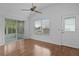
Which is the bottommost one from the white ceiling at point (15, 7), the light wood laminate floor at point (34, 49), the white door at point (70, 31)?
the light wood laminate floor at point (34, 49)

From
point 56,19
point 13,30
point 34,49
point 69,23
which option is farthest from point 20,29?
point 69,23

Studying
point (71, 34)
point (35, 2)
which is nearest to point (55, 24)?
point (71, 34)

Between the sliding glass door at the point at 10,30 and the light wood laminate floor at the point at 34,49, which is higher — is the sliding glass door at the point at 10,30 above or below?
above

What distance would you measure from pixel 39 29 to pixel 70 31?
0.60m

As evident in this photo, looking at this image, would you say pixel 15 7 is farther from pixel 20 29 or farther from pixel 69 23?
pixel 69 23

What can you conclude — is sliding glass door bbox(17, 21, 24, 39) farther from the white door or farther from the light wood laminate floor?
the white door

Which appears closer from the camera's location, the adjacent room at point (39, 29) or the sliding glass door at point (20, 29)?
the adjacent room at point (39, 29)

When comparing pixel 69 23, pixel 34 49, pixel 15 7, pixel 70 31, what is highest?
pixel 15 7

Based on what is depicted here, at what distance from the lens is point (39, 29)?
1.76m

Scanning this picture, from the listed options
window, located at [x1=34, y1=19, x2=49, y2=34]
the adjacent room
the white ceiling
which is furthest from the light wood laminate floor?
the white ceiling

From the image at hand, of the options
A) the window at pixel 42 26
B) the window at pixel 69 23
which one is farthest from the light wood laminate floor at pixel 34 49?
the window at pixel 69 23

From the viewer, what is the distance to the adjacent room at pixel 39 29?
1590 mm

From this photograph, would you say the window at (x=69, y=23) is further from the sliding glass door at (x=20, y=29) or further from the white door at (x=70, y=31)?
the sliding glass door at (x=20, y=29)

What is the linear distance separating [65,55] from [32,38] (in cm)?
72
